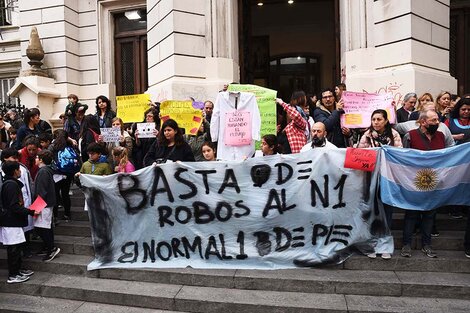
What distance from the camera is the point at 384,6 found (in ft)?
30.3

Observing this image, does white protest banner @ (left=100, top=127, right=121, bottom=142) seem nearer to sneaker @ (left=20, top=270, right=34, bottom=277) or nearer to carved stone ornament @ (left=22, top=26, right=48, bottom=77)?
sneaker @ (left=20, top=270, right=34, bottom=277)

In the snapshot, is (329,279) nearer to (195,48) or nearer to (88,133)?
(88,133)

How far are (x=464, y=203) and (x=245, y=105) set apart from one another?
11.3ft

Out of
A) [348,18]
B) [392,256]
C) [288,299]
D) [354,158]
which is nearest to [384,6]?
[348,18]

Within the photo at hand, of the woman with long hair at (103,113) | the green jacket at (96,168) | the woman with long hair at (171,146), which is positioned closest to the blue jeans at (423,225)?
the woman with long hair at (171,146)

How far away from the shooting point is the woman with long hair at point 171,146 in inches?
244

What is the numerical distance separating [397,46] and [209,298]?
6951mm

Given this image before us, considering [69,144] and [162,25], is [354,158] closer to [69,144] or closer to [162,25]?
[69,144]

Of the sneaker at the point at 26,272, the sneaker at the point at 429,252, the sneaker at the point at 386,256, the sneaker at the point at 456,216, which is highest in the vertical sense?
the sneaker at the point at 456,216

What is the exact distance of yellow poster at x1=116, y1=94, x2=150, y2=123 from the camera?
805 cm

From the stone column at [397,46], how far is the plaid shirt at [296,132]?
341 cm

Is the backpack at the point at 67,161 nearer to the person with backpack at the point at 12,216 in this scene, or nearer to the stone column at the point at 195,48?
the person with backpack at the point at 12,216

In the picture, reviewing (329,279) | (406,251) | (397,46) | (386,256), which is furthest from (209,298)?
(397,46)

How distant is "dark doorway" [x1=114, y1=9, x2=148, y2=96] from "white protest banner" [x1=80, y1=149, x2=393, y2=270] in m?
8.86
